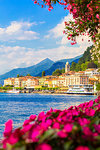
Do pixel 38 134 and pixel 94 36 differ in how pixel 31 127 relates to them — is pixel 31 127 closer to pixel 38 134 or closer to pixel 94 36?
pixel 38 134

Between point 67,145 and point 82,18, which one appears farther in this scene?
point 82,18

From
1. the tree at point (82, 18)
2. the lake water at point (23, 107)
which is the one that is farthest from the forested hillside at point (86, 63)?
the tree at point (82, 18)

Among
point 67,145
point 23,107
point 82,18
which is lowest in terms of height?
point 23,107

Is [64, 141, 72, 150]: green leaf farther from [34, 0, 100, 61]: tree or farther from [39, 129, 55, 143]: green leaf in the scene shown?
[34, 0, 100, 61]: tree

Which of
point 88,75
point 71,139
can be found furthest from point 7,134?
point 88,75

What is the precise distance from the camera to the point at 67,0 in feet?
18.8

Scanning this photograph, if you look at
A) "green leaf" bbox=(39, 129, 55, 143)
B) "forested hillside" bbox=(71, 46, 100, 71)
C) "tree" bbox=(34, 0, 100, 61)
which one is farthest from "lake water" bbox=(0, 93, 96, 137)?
"forested hillside" bbox=(71, 46, 100, 71)

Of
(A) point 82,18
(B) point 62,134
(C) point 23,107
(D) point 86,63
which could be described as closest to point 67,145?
(B) point 62,134

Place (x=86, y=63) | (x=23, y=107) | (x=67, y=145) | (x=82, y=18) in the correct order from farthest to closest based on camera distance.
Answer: (x=86, y=63), (x=23, y=107), (x=82, y=18), (x=67, y=145)

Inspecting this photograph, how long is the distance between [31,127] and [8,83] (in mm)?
156833

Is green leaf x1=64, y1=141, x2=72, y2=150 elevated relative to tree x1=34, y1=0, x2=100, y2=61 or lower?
lower

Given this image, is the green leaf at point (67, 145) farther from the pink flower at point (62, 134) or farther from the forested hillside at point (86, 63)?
the forested hillside at point (86, 63)

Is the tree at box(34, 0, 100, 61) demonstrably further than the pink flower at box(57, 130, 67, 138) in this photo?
Yes

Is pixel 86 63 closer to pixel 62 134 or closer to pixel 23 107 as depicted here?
pixel 23 107
